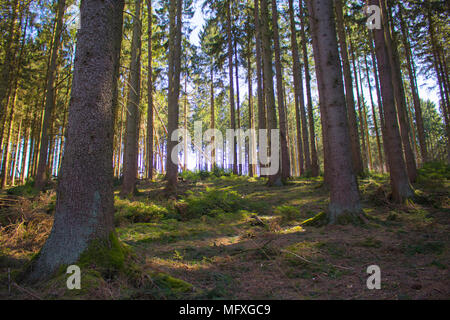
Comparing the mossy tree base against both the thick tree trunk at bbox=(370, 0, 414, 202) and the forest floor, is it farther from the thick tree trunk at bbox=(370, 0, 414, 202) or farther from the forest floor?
the thick tree trunk at bbox=(370, 0, 414, 202)

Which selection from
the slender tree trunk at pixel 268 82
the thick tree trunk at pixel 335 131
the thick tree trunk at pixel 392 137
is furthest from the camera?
the slender tree trunk at pixel 268 82

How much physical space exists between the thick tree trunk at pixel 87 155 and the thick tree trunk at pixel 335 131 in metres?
5.06

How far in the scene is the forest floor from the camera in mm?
2777

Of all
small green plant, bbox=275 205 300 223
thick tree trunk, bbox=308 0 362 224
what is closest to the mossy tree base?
thick tree trunk, bbox=308 0 362 224

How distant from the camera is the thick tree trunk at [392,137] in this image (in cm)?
790

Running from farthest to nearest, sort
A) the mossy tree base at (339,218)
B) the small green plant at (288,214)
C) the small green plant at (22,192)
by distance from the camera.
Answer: the small green plant at (22,192)
the small green plant at (288,214)
the mossy tree base at (339,218)

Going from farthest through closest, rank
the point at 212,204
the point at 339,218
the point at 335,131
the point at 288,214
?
the point at 212,204
the point at 288,214
the point at 335,131
the point at 339,218

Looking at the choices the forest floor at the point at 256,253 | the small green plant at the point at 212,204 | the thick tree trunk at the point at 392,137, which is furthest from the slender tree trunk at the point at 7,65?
the thick tree trunk at the point at 392,137

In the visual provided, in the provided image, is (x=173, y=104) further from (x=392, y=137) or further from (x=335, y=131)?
(x=392, y=137)

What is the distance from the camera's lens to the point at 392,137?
27.2 ft

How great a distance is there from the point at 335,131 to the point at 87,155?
552 cm

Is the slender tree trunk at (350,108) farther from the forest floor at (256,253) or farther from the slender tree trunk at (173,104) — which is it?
the slender tree trunk at (173,104)

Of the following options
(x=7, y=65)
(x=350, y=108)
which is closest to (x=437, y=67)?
(x=350, y=108)
